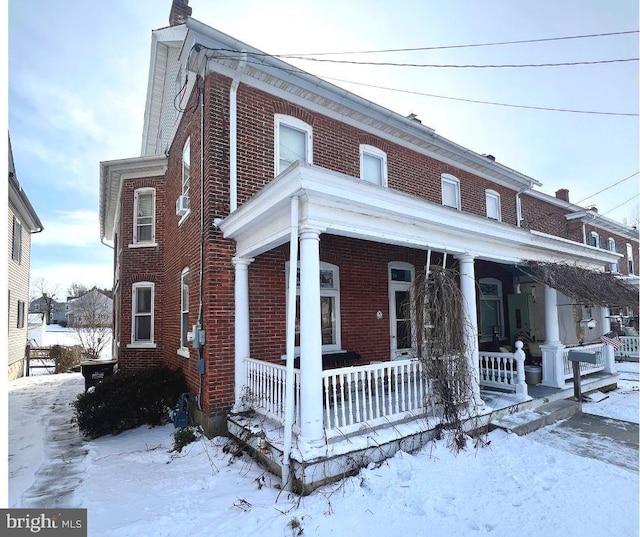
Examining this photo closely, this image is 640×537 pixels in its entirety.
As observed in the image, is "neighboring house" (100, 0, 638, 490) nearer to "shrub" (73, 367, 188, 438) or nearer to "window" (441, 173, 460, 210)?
"window" (441, 173, 460, 210)

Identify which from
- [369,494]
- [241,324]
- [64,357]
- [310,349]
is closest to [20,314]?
[64,357]

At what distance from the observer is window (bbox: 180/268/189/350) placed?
833cm

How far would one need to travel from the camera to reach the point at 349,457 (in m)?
4.77

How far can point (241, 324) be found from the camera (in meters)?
6.45

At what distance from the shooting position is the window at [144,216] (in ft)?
36.6

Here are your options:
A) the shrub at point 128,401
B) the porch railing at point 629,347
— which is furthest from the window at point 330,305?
the porch railing at point 629,347

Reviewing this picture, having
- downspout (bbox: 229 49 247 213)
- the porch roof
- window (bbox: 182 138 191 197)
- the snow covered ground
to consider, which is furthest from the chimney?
the snow covered ground

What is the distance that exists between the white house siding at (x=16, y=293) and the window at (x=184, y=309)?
8.74 m

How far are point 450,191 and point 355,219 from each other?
6.65m

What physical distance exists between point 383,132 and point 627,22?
15.3 feet

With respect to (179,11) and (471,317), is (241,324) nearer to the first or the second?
(471,317)

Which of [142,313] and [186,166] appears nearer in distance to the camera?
[186,166]

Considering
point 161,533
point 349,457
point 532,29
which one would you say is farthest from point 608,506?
point 532,29

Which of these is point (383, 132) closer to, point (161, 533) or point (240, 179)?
point (240, 179)
